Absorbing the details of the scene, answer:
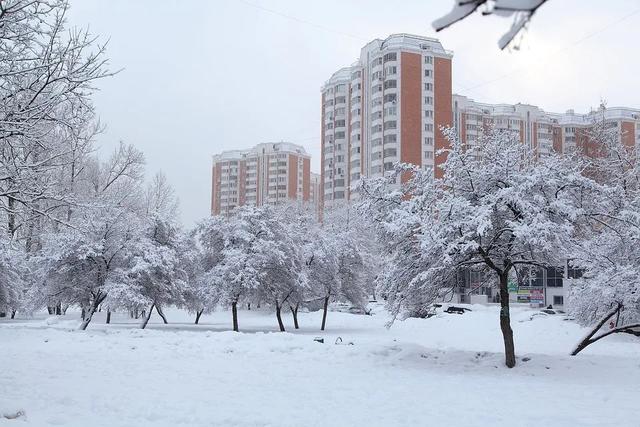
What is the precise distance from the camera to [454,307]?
167ft

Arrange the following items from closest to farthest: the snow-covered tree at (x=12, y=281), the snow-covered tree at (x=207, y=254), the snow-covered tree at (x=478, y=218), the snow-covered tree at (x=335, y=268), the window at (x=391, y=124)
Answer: the snow-covered tree at (x=478, y=218) → the snow-covered tree at (x=12, y=281) → the snow-covered tree at (x=207, y=254) → the snow-covered tree at (x=335, y=268) → the window at (x=391, y=124)

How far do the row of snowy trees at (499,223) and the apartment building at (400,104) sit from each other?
56.7m

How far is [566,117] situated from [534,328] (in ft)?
238

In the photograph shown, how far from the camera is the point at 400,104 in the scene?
260 ft

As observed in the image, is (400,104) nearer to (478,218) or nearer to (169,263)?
(169,263)

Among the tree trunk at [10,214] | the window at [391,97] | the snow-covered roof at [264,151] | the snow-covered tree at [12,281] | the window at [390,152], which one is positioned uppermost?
the snow-covered roof at [264,151]

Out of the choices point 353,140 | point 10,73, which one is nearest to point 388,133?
point 353,140

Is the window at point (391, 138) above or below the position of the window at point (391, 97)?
below

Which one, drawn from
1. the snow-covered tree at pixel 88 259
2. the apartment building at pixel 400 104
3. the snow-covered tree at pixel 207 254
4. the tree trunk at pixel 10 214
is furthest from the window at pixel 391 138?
the tree trunk at pixel 10 214

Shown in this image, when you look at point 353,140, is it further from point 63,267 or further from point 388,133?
point 63,267

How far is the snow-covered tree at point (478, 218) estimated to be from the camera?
55.8 feet

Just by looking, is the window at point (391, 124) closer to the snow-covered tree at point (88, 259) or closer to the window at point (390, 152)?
the window at point (390, 152)

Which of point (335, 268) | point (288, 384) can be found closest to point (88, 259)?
point (335, 268)

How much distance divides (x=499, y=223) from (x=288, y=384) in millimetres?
8637
